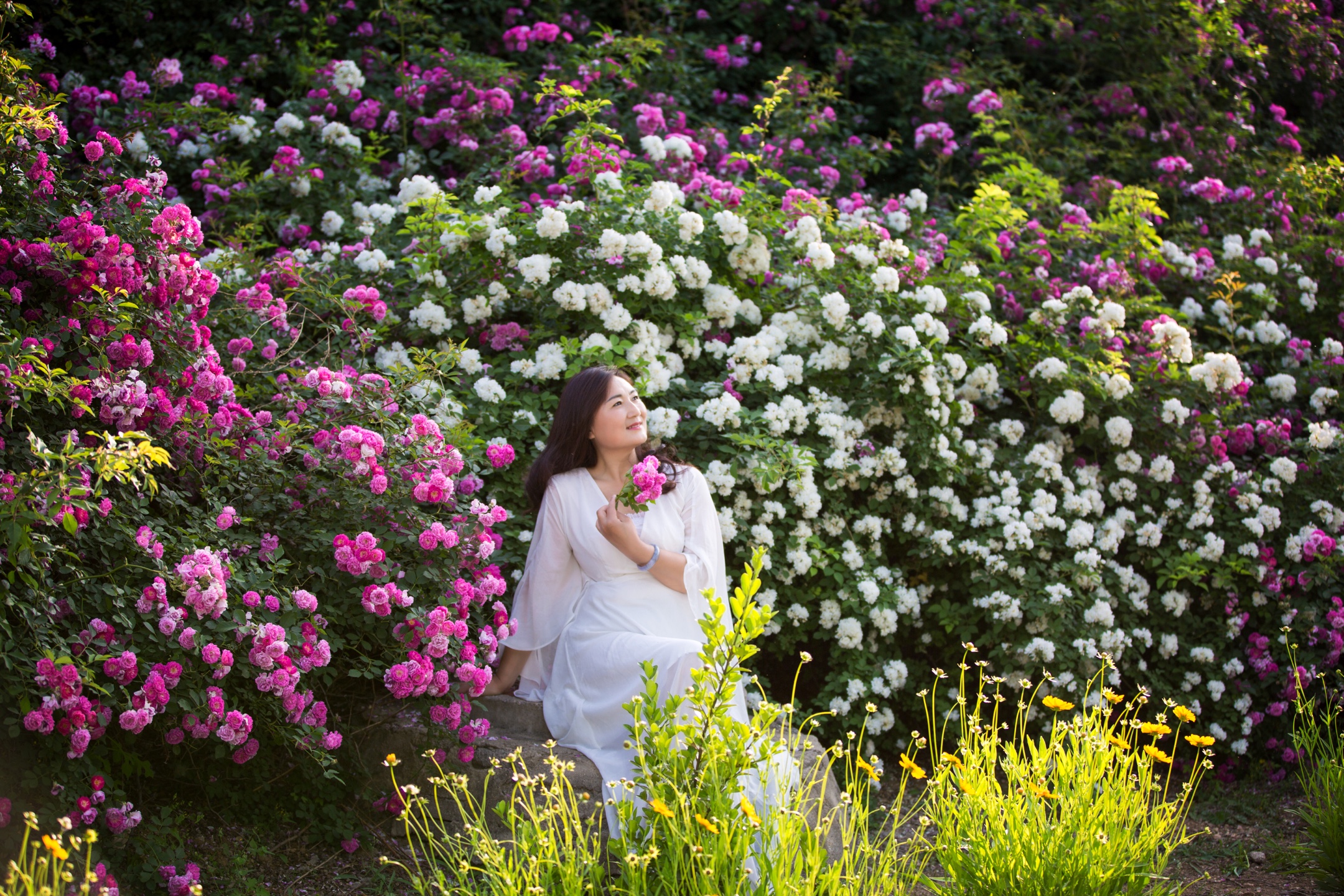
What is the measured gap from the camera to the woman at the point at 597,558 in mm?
3414

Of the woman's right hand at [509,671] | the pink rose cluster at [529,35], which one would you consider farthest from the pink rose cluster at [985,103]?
the woman's right hand at [509,671]

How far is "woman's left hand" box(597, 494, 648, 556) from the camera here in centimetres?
335

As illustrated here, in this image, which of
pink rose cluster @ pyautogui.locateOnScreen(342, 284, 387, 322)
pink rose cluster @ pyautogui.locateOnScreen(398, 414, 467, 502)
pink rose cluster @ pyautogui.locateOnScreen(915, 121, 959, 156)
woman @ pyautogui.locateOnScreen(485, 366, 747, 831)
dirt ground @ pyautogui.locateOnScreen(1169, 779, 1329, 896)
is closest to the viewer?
pink rose cluster @ pyautogui.locateOnScreen(398, 414, 467, 502)

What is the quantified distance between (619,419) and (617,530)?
1.30ft

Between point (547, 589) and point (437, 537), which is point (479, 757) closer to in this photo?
point (547, 589)

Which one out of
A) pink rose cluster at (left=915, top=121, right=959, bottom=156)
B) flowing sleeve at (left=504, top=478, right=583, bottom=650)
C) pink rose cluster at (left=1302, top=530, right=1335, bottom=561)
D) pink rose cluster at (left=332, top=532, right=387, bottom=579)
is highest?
pink rose cluster at (left=915, top=121, right=959, bottom=156)

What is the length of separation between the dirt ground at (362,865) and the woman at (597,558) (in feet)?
2.11

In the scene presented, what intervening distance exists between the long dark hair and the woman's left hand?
0.77 feet

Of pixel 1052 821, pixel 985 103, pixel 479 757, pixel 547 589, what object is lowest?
pixel 479 757

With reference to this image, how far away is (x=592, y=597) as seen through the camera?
352 cm

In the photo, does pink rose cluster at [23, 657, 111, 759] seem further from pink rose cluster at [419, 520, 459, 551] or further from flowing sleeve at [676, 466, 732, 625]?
flowing sleeve at [676, 466, 732, 625]

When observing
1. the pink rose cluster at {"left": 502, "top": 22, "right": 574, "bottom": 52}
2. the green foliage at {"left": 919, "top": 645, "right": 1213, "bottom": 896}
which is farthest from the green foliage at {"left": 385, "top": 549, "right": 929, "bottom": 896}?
the pink rose cluster at {"left": 502, "top": 22, "right": 574, "bottom": 52}

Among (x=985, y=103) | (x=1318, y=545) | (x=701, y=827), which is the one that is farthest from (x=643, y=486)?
(x=985, y=103)

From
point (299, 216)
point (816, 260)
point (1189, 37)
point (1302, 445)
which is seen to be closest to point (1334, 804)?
point (1302, 445)
